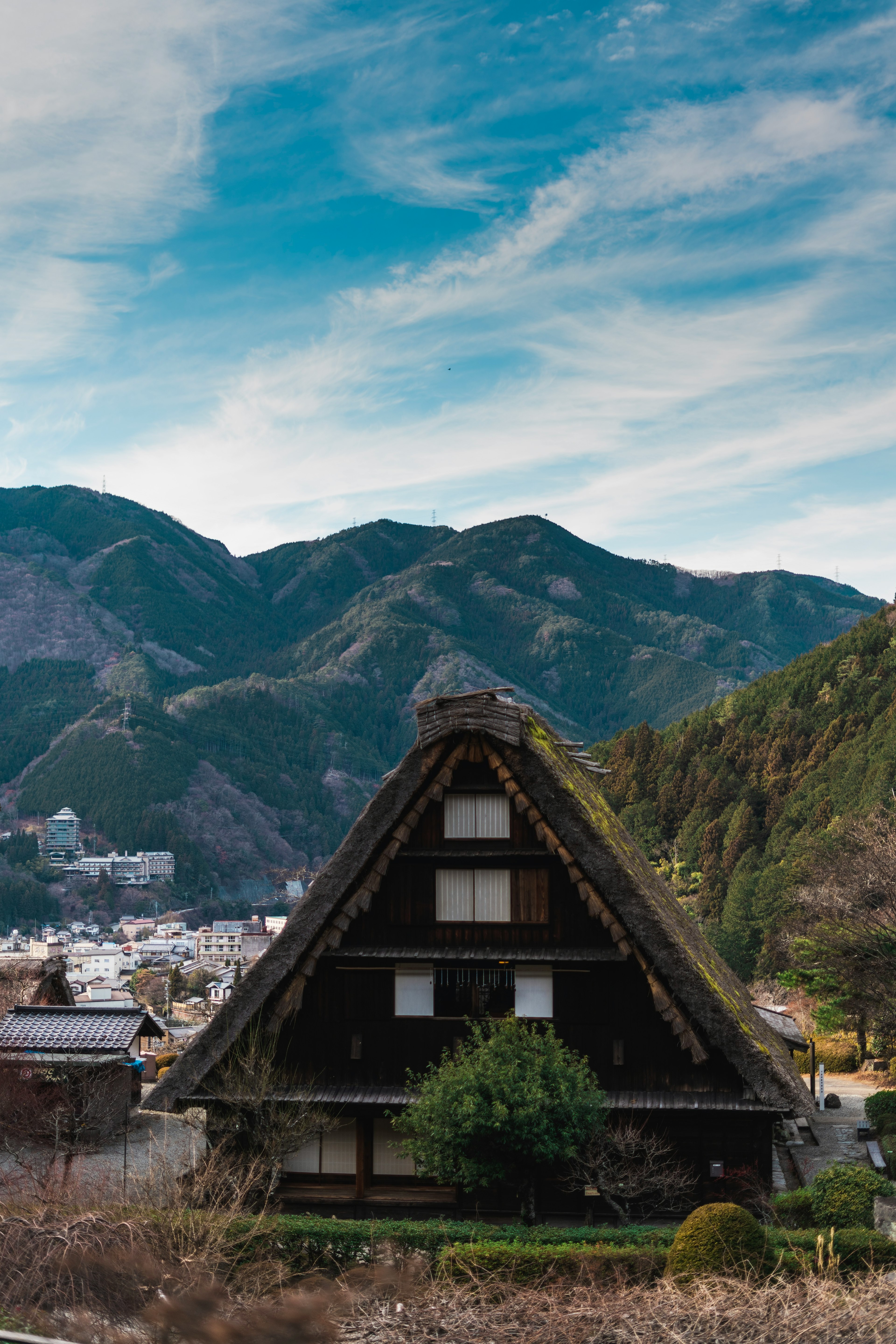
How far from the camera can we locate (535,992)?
2275cm

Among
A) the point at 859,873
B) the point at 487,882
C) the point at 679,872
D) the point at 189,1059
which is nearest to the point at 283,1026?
the point at 189,1059

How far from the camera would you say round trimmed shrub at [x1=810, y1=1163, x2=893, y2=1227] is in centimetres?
1878

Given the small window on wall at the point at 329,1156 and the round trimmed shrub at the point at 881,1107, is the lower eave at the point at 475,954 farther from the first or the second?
the round trimmed shrub at the point at 881,1107

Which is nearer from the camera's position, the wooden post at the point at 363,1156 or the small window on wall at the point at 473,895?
the wooden post at the point at 363,1156

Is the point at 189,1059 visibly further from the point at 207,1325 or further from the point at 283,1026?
the point at 207,1325

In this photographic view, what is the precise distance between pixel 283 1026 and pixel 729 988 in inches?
409

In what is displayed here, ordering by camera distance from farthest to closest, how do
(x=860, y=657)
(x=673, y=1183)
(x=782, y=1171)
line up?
(x=860, y=657) → (x=782, y=1171) → (x=673, y=1183)

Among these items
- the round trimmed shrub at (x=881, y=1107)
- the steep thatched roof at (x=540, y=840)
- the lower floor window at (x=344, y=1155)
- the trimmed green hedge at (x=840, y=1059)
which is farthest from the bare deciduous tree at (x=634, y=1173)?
the trimmed green hedge at (x=840, y=1059)

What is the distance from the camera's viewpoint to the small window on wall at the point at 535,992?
2267 cm

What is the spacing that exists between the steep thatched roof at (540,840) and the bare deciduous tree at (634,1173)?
1960 mm

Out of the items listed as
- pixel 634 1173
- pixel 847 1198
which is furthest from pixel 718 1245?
pixel 634 1173

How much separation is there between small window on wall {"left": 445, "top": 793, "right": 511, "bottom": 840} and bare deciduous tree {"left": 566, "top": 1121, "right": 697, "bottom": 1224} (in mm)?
5963

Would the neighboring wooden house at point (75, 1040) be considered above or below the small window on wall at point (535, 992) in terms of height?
below

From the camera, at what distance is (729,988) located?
1047 inches
